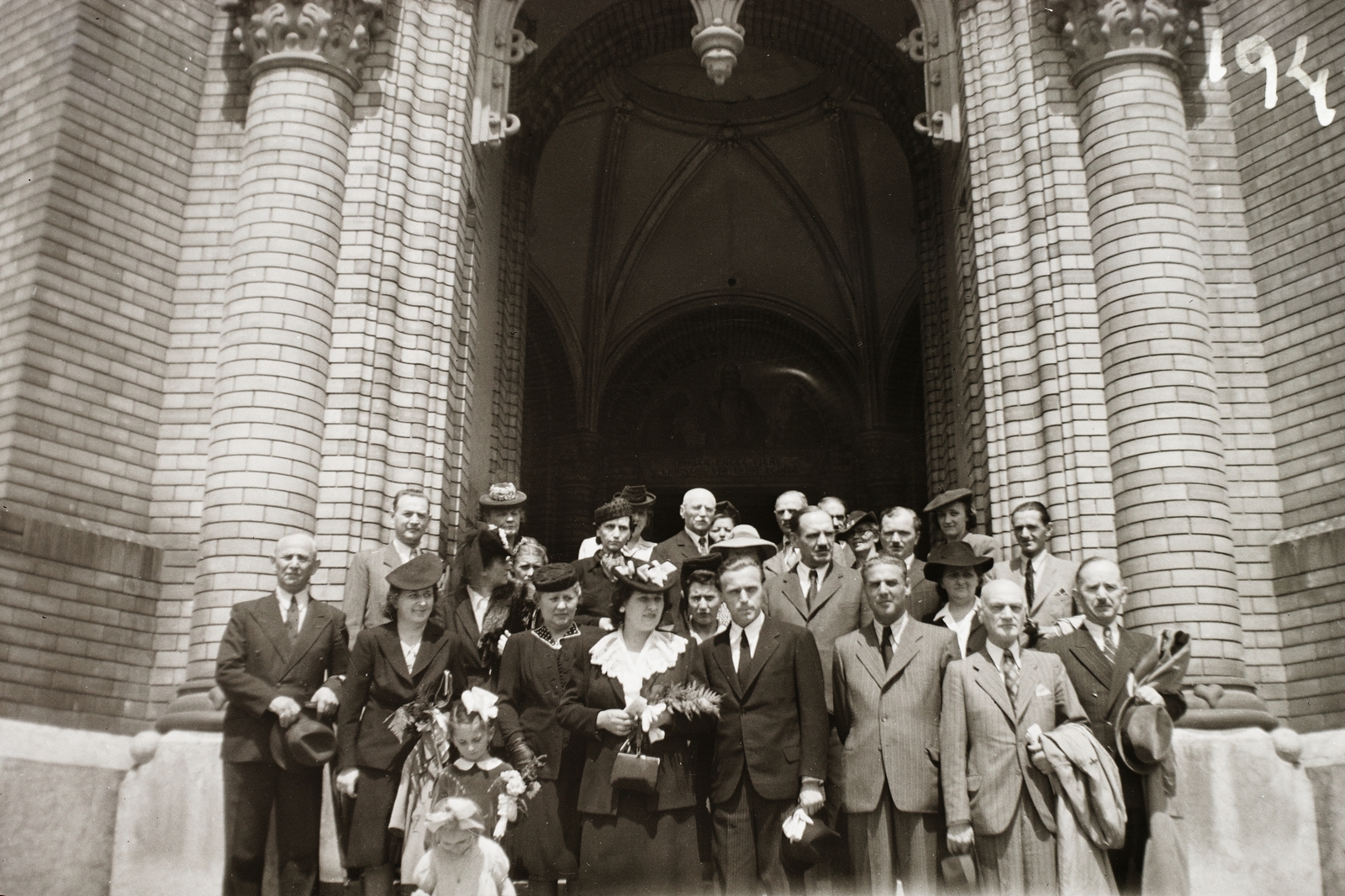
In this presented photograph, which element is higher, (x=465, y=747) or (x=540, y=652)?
(x=540, y=652)

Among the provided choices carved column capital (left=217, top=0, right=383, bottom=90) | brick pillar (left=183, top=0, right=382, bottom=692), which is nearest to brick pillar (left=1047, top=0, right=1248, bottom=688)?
carved column capital (left=217, top=0, right=383, bottom=90)

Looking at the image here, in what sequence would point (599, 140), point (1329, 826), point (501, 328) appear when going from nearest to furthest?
point (1329, 826), point (501, 328), point (599, 140)

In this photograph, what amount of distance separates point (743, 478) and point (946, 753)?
43.5ft

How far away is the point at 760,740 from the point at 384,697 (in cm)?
181

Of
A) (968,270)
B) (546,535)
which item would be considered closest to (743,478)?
(546,535)

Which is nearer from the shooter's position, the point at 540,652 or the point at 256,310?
the point at 540,652

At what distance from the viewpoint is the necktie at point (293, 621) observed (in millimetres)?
5832

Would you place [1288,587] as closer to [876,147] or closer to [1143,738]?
[1143,738]

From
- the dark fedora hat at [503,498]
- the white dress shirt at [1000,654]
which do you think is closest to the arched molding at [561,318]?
the dark fedora hat at [503,498]

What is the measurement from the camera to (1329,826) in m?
6.59

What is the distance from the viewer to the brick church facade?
7.26 m

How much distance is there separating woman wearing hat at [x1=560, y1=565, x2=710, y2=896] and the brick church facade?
295 cm

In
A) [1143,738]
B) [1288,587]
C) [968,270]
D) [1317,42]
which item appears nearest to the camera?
[1143,738]

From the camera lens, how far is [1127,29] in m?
8.00
